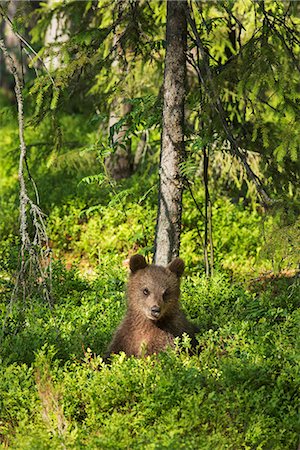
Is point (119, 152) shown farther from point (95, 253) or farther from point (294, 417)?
point (294, 417)

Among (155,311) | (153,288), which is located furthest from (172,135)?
(155,311)

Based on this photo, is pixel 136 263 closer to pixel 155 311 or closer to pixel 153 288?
pixel 153 288

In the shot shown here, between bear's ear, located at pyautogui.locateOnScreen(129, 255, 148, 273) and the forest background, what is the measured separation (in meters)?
0.79

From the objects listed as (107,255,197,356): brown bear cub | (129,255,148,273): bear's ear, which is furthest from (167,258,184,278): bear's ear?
(129,255,148,273): bear's ear

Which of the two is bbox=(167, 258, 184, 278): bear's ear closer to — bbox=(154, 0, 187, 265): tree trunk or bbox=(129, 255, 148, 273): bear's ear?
bbox=(129, 255, 148, 273): bear's ear

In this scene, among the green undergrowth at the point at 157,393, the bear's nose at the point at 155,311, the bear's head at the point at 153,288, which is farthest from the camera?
the bear's head at the point at 153,288

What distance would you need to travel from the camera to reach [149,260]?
34.4 feet

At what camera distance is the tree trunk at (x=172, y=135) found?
→ 29.5ft

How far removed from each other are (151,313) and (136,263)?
0.61 meters

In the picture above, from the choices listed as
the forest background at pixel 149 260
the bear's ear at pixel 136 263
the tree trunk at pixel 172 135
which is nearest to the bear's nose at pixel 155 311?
the forest background at pixel 149 260

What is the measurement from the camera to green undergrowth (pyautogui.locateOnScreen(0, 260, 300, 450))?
5453 millimetres

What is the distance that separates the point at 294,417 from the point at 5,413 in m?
2.23

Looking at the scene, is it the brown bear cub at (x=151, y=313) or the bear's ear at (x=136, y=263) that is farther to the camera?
the bear's ear at (x=136, y=263)

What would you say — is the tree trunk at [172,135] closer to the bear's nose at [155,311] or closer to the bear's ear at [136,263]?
the bear's ear at [136,263]
